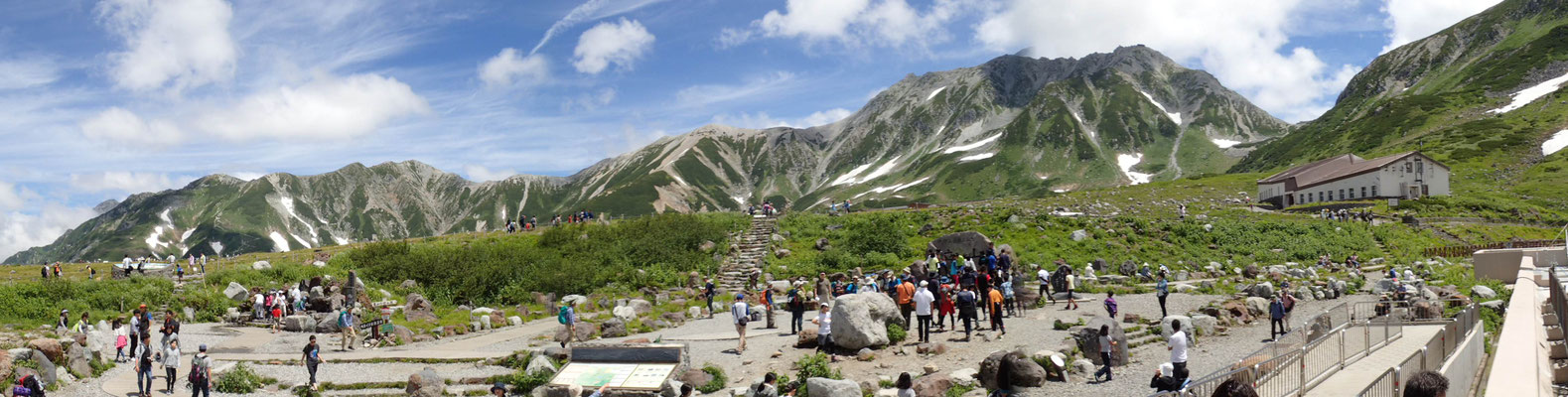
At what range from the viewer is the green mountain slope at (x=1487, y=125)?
97188mm

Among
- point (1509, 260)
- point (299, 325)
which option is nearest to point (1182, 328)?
point (1509, 260)

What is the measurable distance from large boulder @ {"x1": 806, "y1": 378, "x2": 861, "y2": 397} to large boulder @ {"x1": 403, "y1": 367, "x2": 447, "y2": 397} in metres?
10.9

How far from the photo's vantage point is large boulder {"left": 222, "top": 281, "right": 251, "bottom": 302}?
4256 centimetres

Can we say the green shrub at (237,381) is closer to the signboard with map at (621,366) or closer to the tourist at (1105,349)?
the signboard with map at (621,366)

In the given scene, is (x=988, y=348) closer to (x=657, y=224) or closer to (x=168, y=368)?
(x=168, y=368)

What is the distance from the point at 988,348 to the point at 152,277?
4815 centimetres

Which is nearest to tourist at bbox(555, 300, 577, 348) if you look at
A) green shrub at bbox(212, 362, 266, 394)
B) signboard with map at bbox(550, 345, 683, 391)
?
signboard with map at bbox(550, 345, 683, 391)

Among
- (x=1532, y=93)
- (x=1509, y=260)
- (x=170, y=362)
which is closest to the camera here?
(x=170, y=362)

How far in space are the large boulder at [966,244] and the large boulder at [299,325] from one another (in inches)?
1218

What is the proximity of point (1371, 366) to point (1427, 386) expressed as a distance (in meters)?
11.3

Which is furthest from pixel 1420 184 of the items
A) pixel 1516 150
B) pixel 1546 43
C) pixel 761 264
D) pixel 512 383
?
pixel 1546 43

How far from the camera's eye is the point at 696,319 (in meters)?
37.0

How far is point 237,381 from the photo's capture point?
78.4ft

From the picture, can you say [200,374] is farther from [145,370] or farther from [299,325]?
[299,325]
